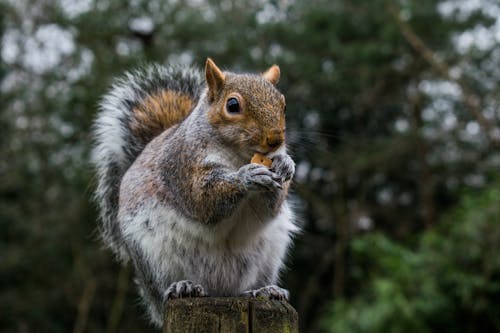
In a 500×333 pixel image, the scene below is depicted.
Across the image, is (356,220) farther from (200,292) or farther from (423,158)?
(200,292)

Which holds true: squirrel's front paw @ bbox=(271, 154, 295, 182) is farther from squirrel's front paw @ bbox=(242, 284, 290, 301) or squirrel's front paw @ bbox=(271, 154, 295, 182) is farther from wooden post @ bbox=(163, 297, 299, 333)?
wooden post @ bbox=(163, 297, 299, 333)

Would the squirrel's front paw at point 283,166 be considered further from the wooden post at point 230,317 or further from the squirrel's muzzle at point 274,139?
the wooden post at point 230,317

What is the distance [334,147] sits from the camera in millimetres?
8484

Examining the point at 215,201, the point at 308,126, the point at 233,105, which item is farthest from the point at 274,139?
the point at 308,126

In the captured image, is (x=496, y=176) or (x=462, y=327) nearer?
(x=462, y=327)

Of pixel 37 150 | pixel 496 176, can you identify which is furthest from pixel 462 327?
pixel 37 150

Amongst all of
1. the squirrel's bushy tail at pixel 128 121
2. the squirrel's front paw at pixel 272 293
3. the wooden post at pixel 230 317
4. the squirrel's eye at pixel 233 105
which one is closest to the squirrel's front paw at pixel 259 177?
the squirrel's eye at pixel 233 105

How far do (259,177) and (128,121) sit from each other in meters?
1.16

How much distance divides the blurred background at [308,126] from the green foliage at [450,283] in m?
0.09

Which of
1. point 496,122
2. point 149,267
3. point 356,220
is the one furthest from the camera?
point 356,220

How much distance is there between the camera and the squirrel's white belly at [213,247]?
2229 millimetres

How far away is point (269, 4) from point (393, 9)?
1.38 metres

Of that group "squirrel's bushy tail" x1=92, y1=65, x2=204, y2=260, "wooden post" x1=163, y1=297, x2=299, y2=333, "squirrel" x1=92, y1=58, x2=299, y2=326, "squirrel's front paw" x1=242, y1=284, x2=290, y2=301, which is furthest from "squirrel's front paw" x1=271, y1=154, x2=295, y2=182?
"squirrel's bushy tail" x1=92, y1=65, x2=204, y2=260

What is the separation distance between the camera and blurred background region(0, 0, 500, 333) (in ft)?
23.7
